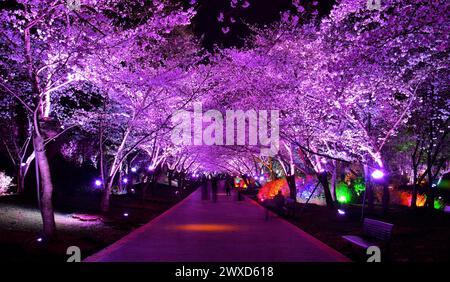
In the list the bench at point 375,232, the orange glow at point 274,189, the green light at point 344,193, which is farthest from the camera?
the orange glow at point 274,189

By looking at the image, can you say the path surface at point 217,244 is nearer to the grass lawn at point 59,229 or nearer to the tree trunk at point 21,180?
the grass lawn at point 59,229

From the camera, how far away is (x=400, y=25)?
12.0 m

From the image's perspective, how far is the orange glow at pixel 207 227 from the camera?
1723 cm

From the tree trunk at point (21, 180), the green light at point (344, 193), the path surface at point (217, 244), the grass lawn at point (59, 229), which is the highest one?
the tree trunk at point (21, 180)

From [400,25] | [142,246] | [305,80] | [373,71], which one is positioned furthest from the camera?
[305,80]

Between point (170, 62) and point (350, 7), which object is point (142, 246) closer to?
point (350, 7)

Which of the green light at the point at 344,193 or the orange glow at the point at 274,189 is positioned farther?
the orange glow at the point at 274,189

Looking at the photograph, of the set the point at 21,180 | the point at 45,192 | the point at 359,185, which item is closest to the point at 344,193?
the point at 359,185

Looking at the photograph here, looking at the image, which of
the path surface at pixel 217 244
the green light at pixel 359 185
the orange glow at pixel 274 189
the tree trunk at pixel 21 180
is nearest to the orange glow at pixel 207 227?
the path surface at pixel 217 244

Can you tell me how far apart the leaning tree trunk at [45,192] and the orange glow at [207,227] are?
18.1ft

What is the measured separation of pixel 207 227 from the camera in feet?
60.1
